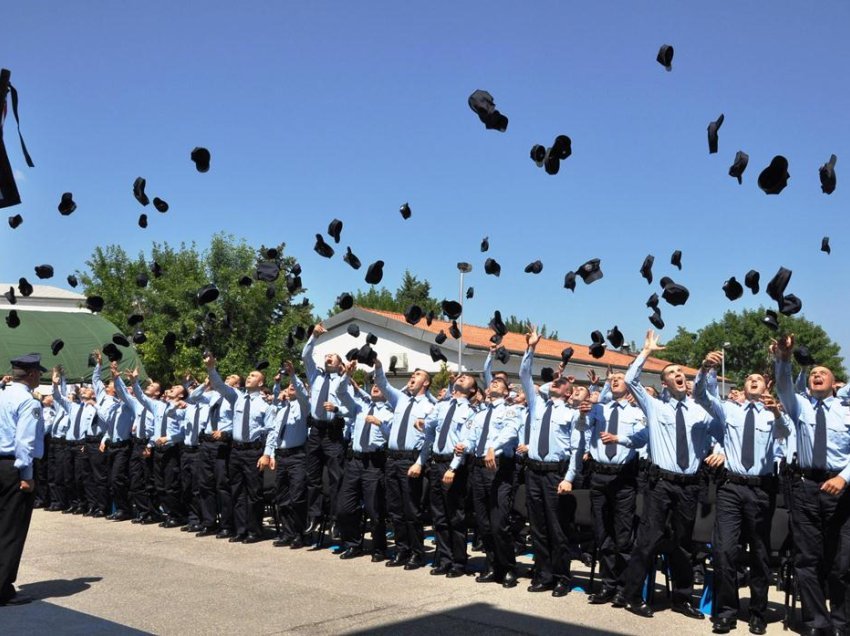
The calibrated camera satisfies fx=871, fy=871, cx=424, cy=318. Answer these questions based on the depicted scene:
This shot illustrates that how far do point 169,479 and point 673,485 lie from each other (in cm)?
876

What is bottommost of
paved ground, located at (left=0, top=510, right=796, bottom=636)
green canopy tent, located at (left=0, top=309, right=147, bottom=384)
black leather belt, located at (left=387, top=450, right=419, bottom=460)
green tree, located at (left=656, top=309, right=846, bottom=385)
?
paved ground, located at (left=0, top=510, right=796, bottom=636)

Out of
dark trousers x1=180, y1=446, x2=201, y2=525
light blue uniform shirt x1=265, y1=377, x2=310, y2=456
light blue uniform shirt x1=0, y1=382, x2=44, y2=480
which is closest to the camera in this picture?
light blue uniform shirt x1=0, y1=382, x2=44, y2=480

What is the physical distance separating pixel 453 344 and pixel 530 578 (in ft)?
111

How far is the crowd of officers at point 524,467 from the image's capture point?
7617 mm

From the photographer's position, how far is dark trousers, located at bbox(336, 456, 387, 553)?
1088 centimetres

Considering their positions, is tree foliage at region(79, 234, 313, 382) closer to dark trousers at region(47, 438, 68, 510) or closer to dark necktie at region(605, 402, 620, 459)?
dark trousers at region(47, 438, 68, 510)

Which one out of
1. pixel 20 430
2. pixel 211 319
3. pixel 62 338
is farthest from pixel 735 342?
pixel 20 430

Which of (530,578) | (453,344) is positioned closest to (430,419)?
(530,578)

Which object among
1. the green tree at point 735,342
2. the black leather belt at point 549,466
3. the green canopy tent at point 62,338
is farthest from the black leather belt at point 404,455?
the green tree at point 735,342

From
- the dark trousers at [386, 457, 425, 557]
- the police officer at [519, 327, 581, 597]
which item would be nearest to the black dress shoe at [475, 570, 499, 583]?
the police officer at [519, 327, 581, 597]

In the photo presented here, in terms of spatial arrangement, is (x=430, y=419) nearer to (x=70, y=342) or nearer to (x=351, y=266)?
(x=351, y=266)

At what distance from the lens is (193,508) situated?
13516 mm

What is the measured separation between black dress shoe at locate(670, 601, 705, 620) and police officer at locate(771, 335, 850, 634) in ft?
3.45

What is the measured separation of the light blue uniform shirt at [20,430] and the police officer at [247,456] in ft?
13.0
